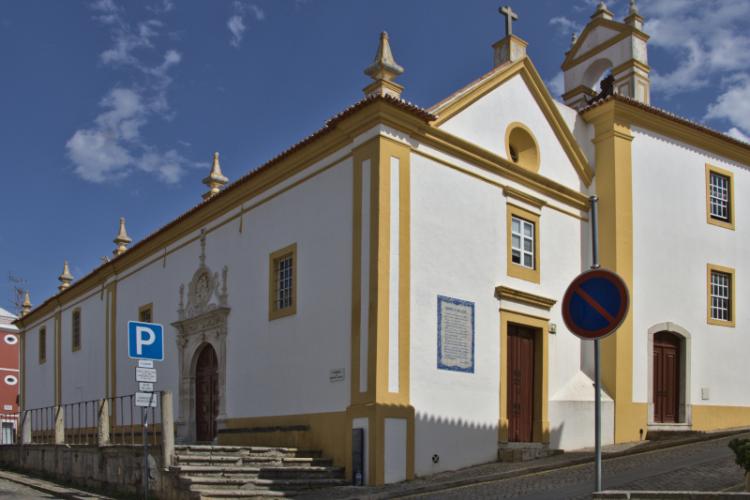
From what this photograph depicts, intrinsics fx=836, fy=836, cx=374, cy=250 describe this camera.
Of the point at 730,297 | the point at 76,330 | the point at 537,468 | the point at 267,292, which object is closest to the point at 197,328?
the point at 267,292

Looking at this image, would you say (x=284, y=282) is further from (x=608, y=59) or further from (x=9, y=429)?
(x=9, y=429)

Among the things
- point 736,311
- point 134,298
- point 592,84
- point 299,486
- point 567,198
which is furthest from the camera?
point 134,298

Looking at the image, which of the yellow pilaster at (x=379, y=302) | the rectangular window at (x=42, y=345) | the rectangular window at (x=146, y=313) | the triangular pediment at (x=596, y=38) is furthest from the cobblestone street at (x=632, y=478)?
the rectangular window at (x=42, y=345)

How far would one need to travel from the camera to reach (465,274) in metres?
14.8

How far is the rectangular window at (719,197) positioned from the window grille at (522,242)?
5.01m

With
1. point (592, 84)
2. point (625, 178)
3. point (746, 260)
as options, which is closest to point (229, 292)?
point (625, 178)

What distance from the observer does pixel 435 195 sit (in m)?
14.6

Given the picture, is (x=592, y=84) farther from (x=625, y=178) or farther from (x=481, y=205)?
(x=481, y=205)

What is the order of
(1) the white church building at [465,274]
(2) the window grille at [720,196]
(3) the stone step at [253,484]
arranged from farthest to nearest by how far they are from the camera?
(2) the window grille at [720,196] → (1) the white church building at [465,274] → (3) the stone step at [253,484]

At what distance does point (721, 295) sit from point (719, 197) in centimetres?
226

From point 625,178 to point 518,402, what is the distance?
5.36 meters

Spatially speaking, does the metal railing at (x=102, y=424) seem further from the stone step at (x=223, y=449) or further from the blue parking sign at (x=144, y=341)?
the blue parking sign at (x=144, y=341)

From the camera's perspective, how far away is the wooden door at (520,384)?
15.6 metres

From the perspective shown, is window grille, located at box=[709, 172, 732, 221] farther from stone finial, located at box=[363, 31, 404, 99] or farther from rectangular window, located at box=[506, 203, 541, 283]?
stone finial, located at box=[363, 31, 404, 99]
